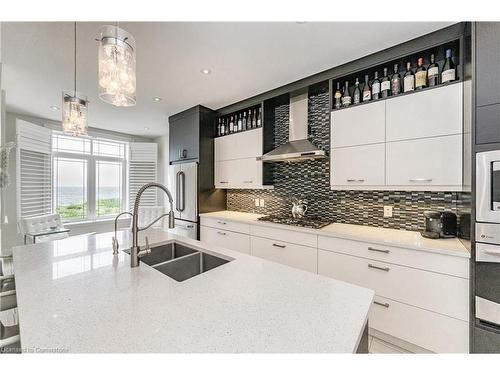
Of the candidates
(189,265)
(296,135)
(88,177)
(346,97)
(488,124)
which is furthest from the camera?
(88,177)

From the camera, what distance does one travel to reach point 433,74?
5.38 feet

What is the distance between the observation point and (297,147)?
2.39 metres

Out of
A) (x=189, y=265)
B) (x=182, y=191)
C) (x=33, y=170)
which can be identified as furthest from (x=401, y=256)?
(x=33, y=170)

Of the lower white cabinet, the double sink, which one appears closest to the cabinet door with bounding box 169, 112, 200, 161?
the lower white cabinet

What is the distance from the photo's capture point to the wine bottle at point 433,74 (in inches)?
64.4

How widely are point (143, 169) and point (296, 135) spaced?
3.80 meters

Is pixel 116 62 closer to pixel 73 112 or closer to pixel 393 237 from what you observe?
pixel 73 112

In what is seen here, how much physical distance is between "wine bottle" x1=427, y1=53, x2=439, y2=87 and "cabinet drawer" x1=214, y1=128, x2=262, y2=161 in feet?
5.48

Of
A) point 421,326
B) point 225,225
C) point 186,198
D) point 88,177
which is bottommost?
point 421,326

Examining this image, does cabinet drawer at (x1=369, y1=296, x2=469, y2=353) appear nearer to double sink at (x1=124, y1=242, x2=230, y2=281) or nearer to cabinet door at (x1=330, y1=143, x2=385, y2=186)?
cabinet door at (x1=330, y1=143, x2=385, y2=186)

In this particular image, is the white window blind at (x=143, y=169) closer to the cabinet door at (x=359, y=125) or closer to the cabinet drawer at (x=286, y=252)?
the cabinet drawer at (x=286, y=252)

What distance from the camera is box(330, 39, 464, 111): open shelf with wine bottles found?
1.62 meters
